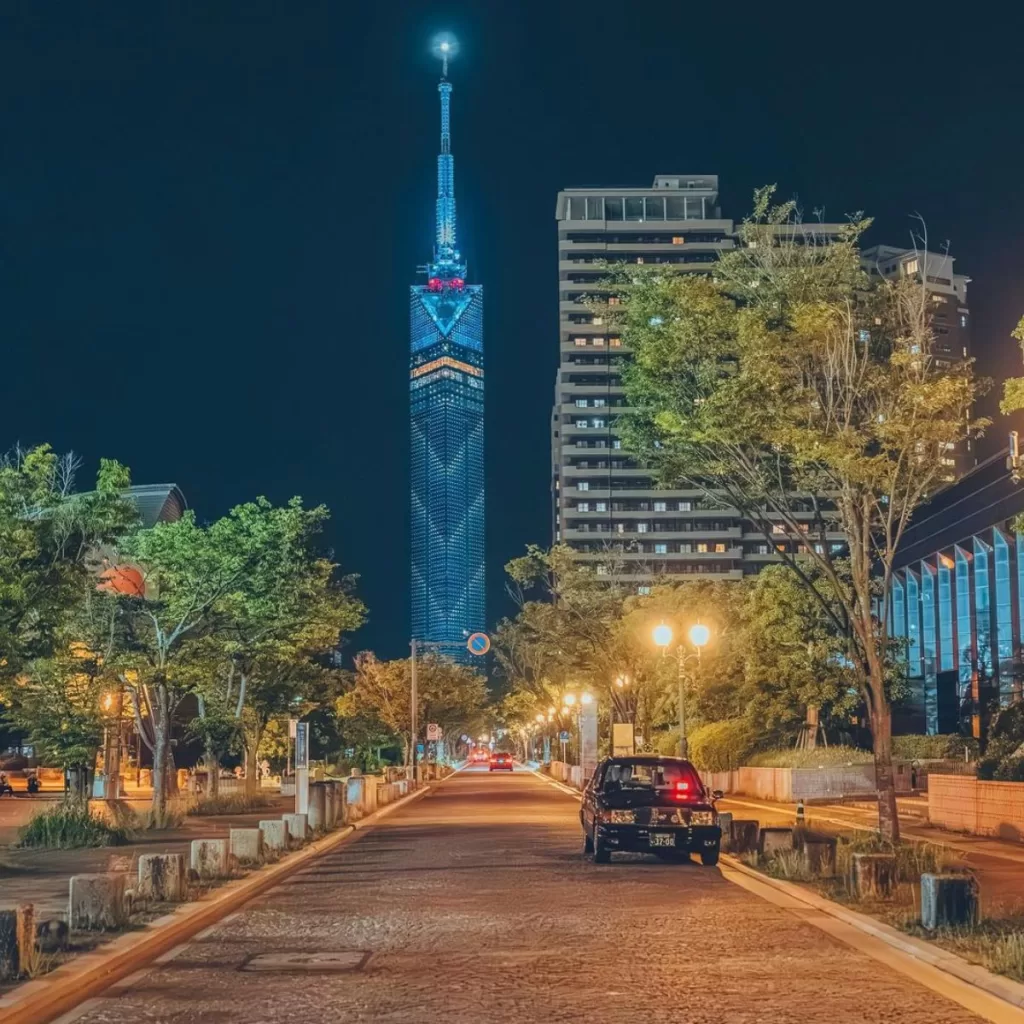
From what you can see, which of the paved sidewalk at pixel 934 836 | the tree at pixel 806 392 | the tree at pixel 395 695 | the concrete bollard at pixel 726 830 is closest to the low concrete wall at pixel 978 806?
the paved sidewalk at pixel 934 836

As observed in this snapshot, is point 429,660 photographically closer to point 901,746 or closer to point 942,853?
point 901,746

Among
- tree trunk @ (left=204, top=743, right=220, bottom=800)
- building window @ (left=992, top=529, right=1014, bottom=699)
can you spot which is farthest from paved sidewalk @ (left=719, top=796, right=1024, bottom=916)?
building window @ (left=992, top=529, right=1014, bottom=699)

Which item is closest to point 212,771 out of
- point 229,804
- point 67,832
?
point 229,804

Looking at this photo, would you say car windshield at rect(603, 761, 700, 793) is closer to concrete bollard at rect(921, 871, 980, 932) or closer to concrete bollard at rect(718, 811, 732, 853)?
concrete bollard at rect(718, 811, 732, 853)

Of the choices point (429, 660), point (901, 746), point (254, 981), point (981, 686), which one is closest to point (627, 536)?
point (429, 660)

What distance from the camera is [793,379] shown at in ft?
68.6

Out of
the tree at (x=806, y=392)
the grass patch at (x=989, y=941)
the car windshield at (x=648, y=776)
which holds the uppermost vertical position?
the tree at (x=806, y=392)

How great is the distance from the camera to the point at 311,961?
451 inches

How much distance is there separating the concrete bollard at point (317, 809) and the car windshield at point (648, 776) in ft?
23.4

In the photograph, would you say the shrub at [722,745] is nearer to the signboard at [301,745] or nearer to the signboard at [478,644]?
the signboard at [478,644]

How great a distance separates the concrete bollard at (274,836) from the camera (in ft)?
71.5

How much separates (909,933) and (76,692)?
2099 centimetres

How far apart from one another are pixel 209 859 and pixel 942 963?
993 centimetres

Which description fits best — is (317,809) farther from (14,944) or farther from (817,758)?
(817,758)
